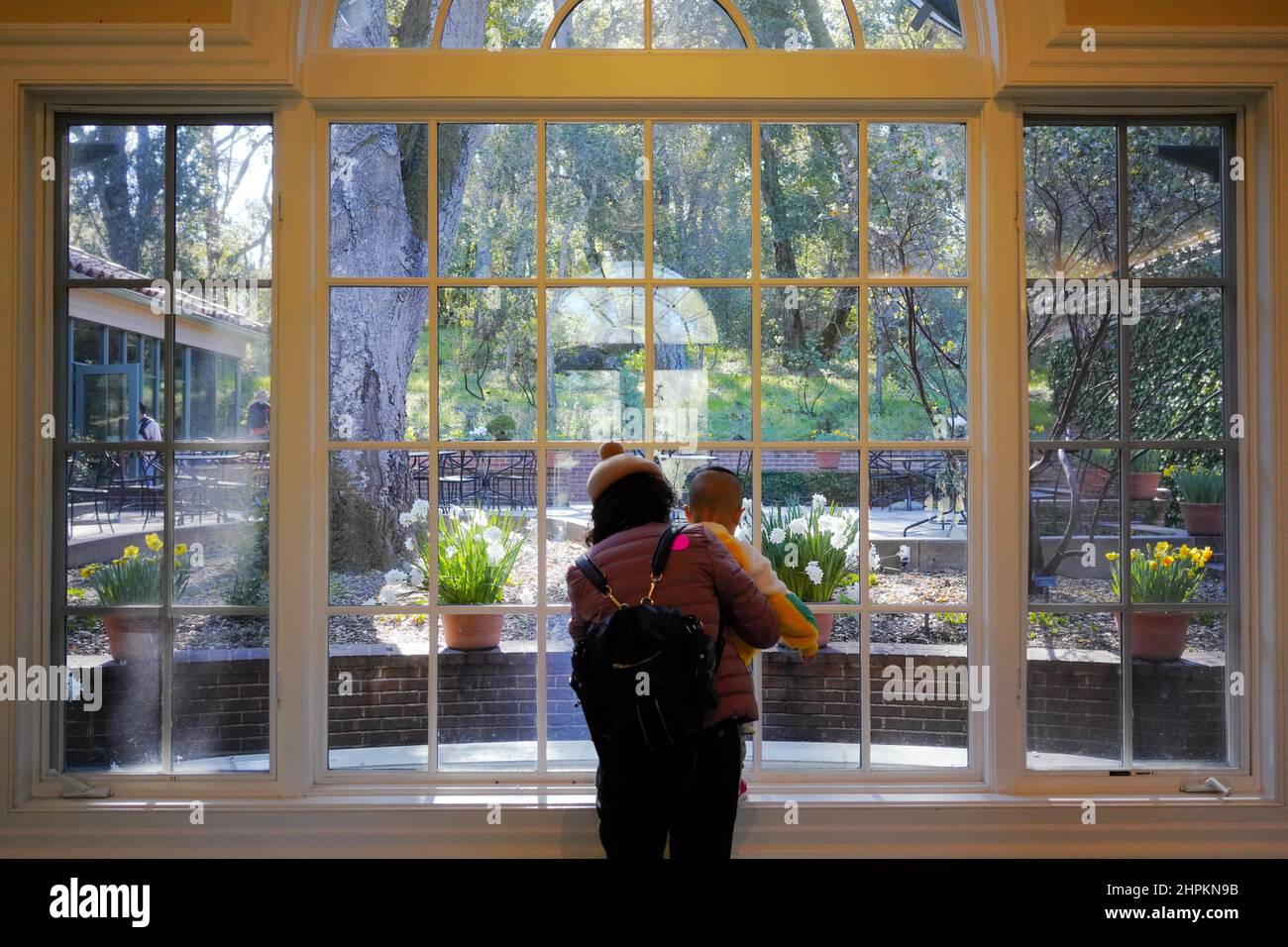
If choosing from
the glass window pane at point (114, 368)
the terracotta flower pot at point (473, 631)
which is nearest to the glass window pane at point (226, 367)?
the glass window pane at point (114, 368)

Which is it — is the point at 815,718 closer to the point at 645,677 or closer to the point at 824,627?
the point at 824,627

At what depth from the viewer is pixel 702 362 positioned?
9.55ft

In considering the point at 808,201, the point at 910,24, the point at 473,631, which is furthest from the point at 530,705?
the point at 910,24

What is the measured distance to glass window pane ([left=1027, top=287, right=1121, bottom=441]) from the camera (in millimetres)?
2893

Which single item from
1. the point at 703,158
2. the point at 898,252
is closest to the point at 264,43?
the point at 703,158

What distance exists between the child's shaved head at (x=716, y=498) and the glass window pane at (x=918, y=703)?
707 mm

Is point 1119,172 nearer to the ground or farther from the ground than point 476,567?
farther from the ground

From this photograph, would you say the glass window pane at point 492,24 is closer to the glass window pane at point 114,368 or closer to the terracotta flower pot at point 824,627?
the glass window pane at point 114,368

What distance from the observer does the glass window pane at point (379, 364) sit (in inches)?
114

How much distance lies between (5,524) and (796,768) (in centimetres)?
232

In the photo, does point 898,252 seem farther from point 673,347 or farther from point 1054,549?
point 1054,549

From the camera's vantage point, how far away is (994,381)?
2844mm

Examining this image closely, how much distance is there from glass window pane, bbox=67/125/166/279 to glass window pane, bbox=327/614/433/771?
1.20 m

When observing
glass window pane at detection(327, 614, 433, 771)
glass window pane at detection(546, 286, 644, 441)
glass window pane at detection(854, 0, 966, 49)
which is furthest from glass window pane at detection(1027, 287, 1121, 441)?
glass window pane at detection(327, 614, 433, 771)
